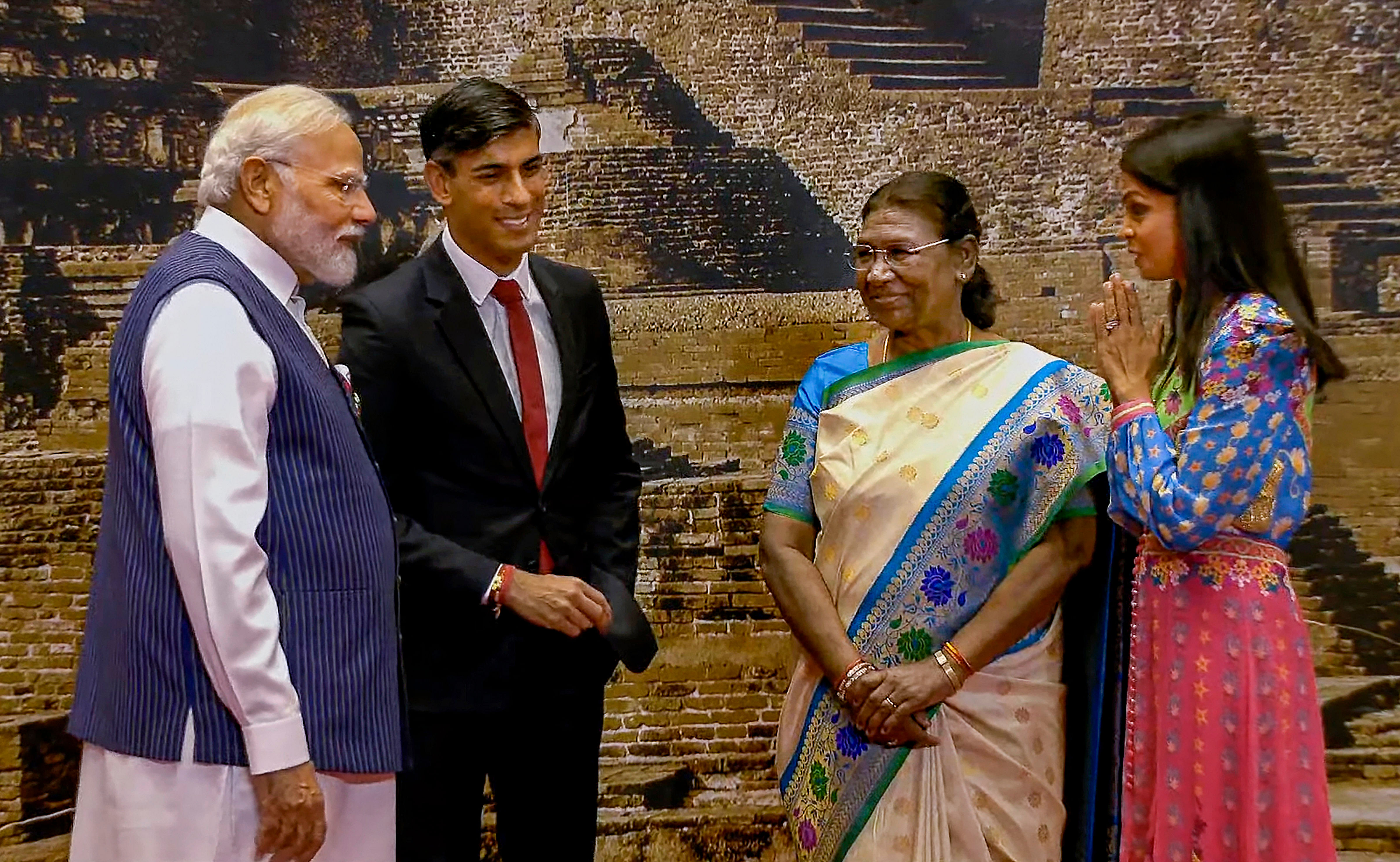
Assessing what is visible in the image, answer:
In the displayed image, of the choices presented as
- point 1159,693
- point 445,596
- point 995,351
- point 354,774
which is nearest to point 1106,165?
point 995,351

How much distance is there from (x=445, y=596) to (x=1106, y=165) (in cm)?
248

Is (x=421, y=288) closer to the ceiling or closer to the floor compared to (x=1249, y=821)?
closer to the ceiling

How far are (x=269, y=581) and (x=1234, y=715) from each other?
1.65 meters

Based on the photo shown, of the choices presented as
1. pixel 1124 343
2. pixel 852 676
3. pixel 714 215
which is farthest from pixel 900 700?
pixel 714 215

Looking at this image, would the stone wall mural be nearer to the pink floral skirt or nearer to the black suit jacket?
the black suit jacket

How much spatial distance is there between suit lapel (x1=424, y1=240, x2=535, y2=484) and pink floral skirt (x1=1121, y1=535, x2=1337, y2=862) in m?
1.24

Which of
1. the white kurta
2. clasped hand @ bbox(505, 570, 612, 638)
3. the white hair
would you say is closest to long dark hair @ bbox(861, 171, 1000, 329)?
clasped hand @ bbox(505, 570, 612, 638)

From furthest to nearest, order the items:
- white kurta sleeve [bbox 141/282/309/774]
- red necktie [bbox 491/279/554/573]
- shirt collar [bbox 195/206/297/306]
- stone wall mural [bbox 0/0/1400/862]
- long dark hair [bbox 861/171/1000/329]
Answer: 1. stone wall mural [bbox 0/0/1400/862]
2. long dark hair [bbox 861/171/1000/329]
3. red necktie [bbox 491/279/554/573]
4. shirt collar [bbox 195/206/297/306]
5. white kurta sleeve [bbox 141/282/309/774]

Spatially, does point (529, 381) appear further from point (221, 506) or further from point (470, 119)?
point (221, 506)

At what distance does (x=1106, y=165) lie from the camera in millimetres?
3480

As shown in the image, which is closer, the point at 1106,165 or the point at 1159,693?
the point at 1159,693

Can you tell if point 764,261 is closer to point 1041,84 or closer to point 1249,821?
point 1041,84

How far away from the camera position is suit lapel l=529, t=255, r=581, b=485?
220cm

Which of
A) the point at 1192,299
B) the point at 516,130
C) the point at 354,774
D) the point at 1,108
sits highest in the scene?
the point at 1,108
